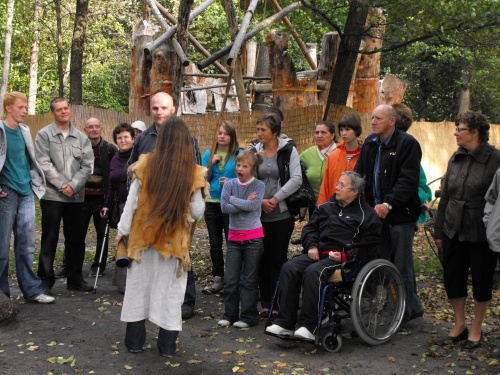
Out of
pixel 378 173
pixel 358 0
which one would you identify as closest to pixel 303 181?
pixel 378 173

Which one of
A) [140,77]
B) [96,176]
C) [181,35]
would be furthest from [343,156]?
[140,77]

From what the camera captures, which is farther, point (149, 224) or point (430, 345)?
point (430, 345)

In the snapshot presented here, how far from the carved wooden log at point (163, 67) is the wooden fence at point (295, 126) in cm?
86

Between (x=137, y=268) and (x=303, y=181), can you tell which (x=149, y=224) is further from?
(x=303, y=181)

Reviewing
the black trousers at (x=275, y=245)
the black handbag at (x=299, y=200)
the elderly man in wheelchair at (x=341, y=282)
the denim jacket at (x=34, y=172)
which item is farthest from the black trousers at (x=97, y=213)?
Result: the elderly man in wheelchair at (x=341, y=282)

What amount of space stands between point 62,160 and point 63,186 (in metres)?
0.36

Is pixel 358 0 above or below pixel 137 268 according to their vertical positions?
above

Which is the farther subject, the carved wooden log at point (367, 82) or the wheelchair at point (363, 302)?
the carved wooden log at point (367, 82)

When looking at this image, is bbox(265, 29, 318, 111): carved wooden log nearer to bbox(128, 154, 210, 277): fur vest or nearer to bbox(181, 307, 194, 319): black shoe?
bbox(181, 307, 194, 319): black shoe

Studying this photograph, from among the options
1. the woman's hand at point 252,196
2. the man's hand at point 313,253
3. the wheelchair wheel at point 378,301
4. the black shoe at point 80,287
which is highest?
the woman's hand at point 252,196

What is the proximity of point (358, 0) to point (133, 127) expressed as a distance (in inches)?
169

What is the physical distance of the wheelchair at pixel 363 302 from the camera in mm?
5672

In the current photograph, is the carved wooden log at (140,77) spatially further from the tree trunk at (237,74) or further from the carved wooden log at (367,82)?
the carved wooden log at (367,82)

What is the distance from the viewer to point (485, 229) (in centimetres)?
570
